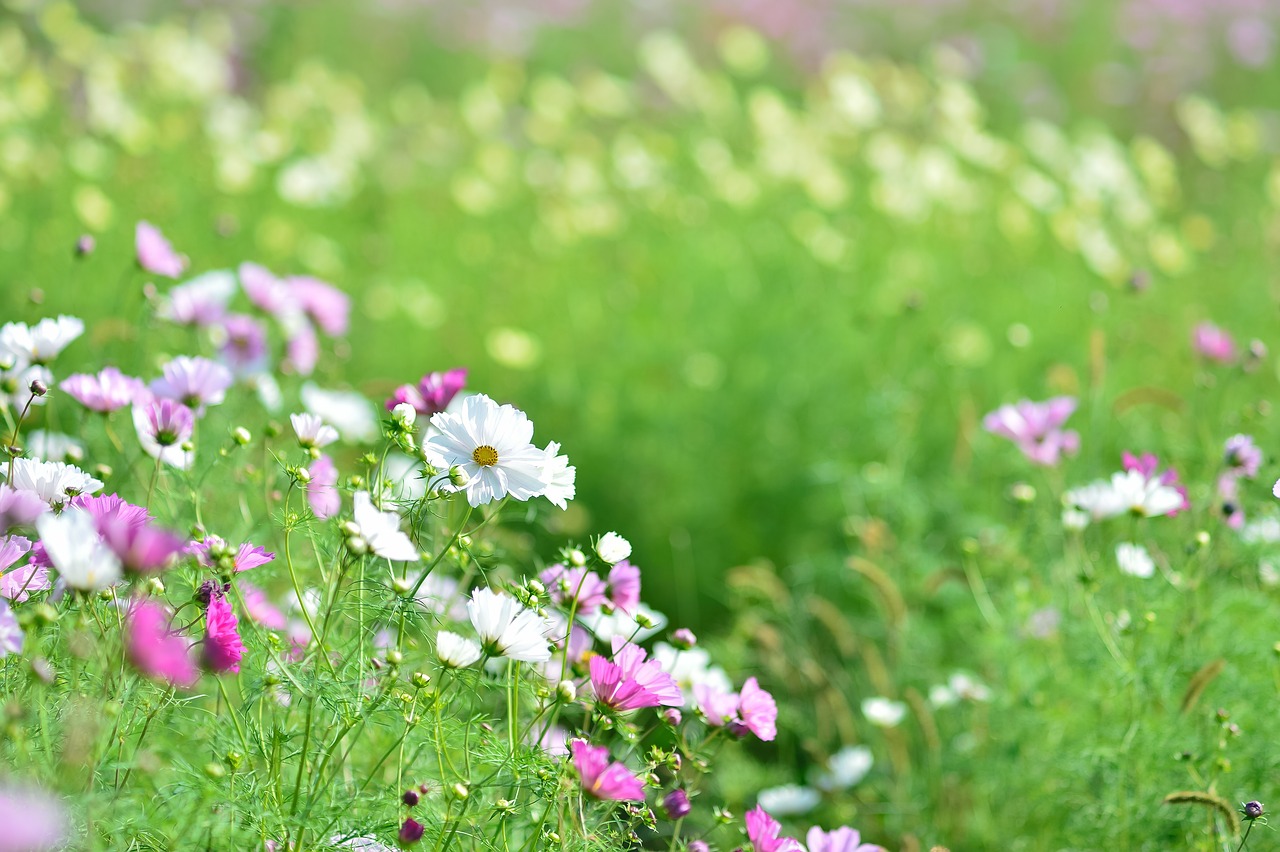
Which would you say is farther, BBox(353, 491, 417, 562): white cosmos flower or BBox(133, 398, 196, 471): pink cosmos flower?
BBox(133, 398, 196, 471): pink cosmos flower

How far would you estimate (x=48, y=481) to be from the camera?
1.08m

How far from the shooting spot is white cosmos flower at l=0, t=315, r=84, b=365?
128cm

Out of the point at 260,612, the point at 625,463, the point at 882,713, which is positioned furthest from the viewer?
the point at 625,463

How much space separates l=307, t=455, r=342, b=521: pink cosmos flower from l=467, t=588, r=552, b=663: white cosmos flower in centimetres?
21

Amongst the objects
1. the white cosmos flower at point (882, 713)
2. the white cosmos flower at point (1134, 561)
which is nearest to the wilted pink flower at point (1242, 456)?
the white cosmos flower at point (1134, 561)

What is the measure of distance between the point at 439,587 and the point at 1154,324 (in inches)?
102

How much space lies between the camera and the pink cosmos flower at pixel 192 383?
4.51 feet

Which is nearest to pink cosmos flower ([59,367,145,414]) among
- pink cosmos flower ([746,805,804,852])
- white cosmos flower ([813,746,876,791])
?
pink cosmos flower ([746,805,804,852])

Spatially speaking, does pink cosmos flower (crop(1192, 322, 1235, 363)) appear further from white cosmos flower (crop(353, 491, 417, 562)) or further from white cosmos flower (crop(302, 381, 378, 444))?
white cosmos flower (crop(353, 491, 417, 562))

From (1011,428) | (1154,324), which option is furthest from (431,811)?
(1154,324)

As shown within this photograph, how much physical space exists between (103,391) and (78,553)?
51cm

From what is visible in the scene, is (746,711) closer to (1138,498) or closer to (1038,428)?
(1138,498)

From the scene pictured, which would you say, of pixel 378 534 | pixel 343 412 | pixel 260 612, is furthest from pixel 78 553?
pixel 343 412

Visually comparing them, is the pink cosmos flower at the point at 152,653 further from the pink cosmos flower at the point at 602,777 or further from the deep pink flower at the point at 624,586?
the deep pink flower at the point at 624,586
